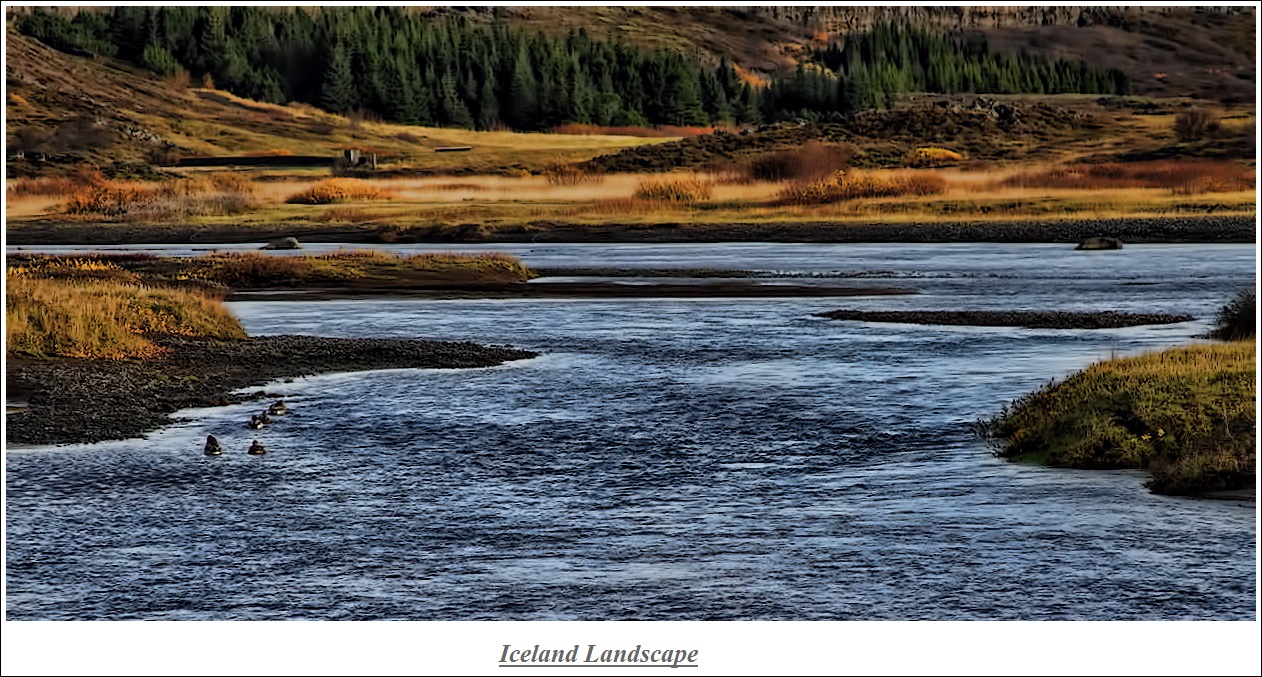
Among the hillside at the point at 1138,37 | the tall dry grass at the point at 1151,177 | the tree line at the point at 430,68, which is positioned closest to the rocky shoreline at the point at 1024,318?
the tall dry grass at the point at 1151,177

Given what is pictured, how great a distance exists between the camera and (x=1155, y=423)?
22188mm

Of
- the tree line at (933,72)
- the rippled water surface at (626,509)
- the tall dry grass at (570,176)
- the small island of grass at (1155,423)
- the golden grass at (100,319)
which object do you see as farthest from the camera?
the tree line at (933,72)

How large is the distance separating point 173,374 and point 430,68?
126 meters

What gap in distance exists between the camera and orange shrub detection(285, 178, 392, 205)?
103375mm

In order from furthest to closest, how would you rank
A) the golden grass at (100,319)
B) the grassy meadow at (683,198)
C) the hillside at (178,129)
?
the hillside at (178,129)
the grassy meadow at (683,198)
the golden grass at (100,319)

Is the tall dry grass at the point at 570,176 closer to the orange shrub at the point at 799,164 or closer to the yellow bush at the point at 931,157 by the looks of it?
the orange shrub at the point at 799,164

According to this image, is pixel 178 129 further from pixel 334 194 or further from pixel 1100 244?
pixel 1100 244

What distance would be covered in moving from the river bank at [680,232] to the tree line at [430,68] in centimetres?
6067

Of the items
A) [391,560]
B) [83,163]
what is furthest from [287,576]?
[83,163]

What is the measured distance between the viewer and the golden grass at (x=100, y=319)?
105 ft

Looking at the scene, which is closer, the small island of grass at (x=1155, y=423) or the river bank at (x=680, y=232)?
the small island of grass at (x=1155, y=423)

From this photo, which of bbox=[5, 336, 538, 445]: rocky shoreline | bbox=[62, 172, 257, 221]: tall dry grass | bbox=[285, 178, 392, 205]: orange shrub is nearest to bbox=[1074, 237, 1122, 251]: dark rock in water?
bbox=[5, 336, 538, 445]: rocky shoreline

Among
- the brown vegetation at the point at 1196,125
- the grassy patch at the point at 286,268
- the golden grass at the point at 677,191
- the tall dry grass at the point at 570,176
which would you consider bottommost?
the tall dry grass at the point at 570,176

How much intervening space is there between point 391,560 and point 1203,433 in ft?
33.1
